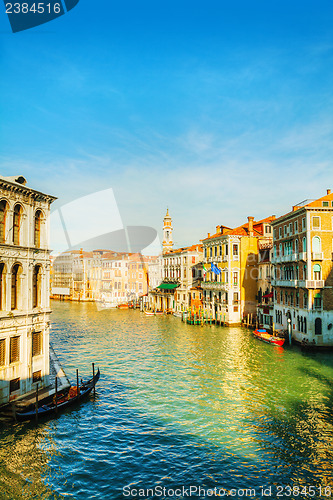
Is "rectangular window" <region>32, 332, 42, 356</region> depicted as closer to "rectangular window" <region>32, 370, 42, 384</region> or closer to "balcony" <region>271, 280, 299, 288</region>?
"rectangular window" <region>32, 370, 42, 384</region>

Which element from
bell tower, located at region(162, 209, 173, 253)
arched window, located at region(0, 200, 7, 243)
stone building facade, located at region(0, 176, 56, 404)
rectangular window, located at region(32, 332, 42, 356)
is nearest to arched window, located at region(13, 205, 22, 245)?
stone building facade, located at region(0, 176, 56, 404)

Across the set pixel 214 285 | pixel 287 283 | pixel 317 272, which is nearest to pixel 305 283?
pixel 317 272

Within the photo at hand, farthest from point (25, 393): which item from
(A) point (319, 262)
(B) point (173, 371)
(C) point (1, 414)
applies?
(A) point (319, 262)

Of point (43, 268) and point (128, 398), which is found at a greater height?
point (43, 268)

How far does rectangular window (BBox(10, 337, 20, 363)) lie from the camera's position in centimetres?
1612

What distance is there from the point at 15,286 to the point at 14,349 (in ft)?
8.69

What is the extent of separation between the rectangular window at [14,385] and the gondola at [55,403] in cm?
113

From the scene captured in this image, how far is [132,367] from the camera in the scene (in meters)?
25.0

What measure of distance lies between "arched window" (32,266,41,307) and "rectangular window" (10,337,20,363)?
188 cm

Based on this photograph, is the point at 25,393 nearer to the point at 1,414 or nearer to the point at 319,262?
the point at 1,414

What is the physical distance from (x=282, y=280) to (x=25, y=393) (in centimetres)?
2510

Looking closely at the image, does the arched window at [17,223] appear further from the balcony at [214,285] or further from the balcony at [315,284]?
the balcony at [214,285]

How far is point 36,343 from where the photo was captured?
696 inches

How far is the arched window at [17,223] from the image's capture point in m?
16.7
